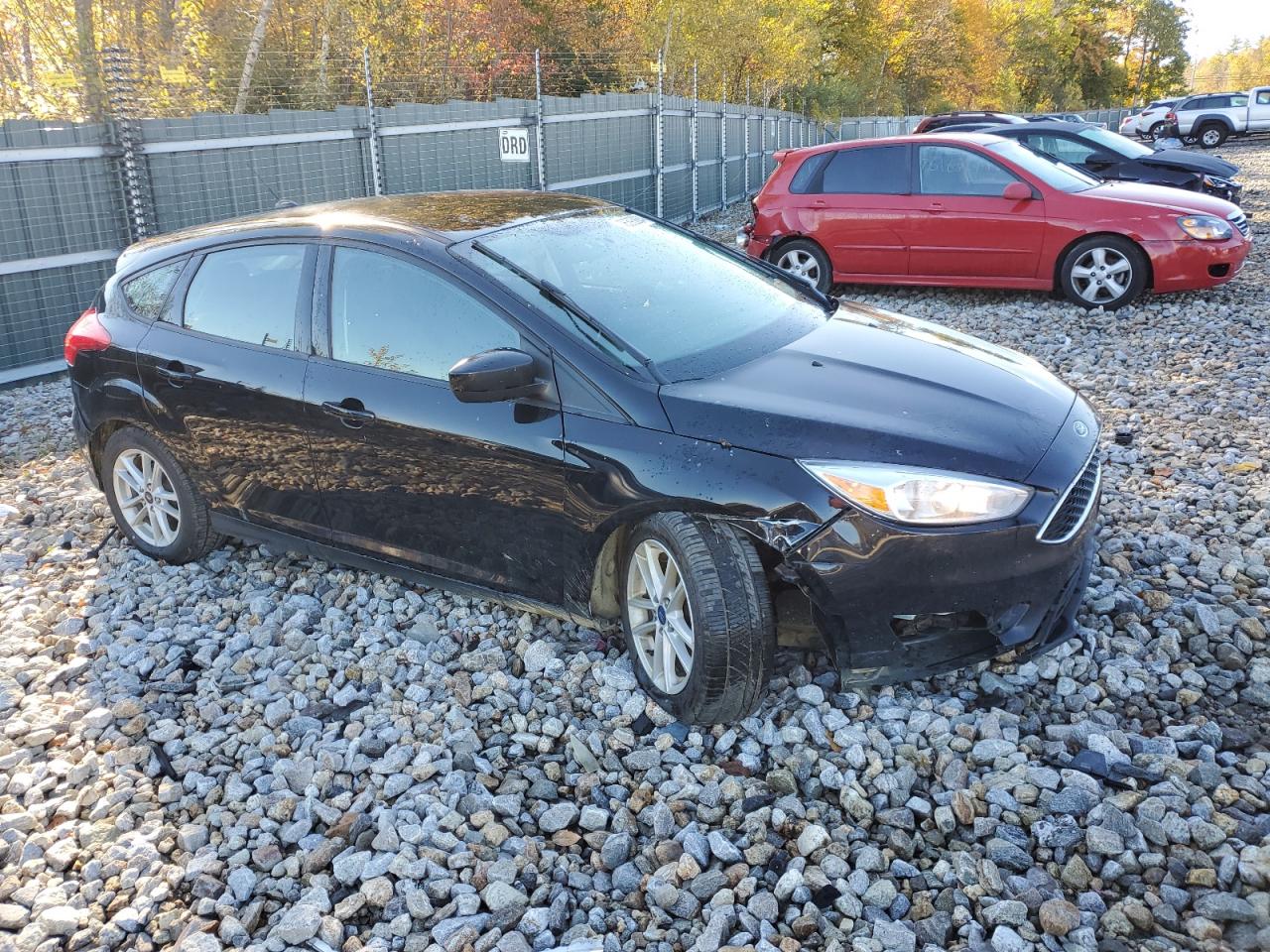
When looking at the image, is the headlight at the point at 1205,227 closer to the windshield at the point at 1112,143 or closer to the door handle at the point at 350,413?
the windshield at the point at 1112,143

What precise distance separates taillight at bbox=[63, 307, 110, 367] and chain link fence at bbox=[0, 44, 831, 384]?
323cm

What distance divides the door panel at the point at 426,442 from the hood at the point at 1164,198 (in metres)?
7.24

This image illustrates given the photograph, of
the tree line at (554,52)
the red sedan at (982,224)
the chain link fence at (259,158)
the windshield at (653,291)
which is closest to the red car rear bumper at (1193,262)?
the red sedan at (982,224)

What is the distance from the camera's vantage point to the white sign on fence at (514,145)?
12992 mm

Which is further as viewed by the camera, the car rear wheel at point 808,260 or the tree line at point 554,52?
the tree line at point 554,52

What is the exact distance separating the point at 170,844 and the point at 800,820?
1.83 metres

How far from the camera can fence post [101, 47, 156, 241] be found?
8617mm

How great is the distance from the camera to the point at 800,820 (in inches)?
119

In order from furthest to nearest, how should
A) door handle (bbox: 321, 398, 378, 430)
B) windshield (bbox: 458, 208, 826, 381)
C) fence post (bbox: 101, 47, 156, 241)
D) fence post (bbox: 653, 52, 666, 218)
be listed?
fence post (bbox: 653, 52, 666, 218), fence post (bbox: 101, 47, 156, 241), door handle (bbox: 321, 398, 378, 430), windshield (bbox: 458, 208, 826, 381)

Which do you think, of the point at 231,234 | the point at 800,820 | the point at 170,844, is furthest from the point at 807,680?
the point at 231,234

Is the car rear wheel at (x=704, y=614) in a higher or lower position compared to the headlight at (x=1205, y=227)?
lower

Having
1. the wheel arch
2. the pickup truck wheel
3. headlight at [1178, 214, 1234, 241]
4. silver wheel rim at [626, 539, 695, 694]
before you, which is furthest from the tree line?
the pickup truck wheel

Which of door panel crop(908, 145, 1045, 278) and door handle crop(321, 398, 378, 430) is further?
door panel crop(908, 145, 1045, 278)

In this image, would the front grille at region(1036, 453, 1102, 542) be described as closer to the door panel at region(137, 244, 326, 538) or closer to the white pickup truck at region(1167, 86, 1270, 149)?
the door panel at region(137, 244, 326, 538)
